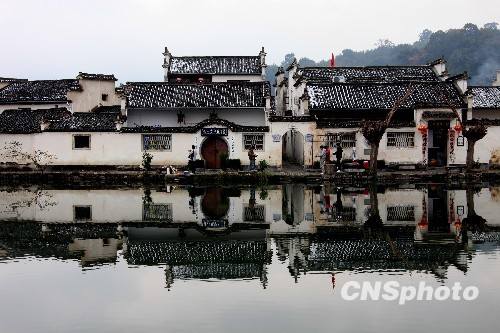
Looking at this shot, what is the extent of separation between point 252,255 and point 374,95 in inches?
1009

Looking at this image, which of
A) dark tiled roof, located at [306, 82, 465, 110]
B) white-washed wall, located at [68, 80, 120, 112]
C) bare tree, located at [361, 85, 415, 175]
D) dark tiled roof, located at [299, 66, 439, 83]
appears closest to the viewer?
bare tree, located at [361, 85, 415, 175]

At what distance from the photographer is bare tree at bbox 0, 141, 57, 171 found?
38.1 metres

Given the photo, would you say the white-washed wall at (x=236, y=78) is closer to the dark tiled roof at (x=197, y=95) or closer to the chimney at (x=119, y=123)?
the dark tiled roof at (x=197, y=95)

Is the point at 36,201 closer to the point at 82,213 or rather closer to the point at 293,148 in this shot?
the point at 82,213

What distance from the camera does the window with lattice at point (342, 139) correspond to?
121ft

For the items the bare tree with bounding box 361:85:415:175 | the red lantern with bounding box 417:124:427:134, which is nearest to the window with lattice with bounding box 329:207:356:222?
the bare tree with bounding box 361:85:415:175

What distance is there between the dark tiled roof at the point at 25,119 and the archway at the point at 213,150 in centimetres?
938

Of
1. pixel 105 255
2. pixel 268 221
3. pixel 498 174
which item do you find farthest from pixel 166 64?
pixel 105 255

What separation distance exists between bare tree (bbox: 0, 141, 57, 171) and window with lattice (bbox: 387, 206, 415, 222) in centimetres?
2306

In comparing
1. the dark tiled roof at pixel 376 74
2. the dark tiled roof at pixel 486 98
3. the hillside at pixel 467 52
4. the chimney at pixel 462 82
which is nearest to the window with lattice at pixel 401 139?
the chimney at pixel 462 82

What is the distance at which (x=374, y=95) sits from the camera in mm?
39375

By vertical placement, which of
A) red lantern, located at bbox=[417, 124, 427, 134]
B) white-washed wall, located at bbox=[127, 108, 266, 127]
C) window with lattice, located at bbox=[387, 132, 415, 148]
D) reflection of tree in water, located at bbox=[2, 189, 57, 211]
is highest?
white-washed wall, located at bbox=[127, 108, 266, 127]

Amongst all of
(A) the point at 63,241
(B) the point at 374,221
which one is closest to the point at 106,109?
(A) the point at 63,241

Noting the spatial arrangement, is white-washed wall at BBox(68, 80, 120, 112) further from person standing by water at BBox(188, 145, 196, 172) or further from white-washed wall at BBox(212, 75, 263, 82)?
person standing by water at BBox(188, 145, 196, 172)
